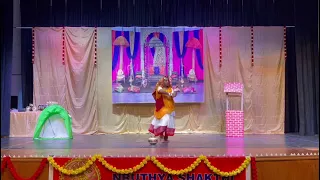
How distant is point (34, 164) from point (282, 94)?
6.10 m

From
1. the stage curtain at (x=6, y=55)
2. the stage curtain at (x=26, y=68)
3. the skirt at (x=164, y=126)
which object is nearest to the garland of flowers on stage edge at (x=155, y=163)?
the skirt at (x=164, y=126)

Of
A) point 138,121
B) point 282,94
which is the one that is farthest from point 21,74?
point 282,94

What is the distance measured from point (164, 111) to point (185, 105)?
2477mm

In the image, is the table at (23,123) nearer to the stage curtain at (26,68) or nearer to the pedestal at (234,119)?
the stage curtain at (26,68)

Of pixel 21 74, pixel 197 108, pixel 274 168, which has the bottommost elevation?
pixel 274 168

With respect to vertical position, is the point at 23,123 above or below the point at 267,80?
below

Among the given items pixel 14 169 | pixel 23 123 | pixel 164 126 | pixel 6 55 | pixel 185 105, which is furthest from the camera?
pixel 185 105

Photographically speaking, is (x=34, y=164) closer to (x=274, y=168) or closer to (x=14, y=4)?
(x=274, y=168)

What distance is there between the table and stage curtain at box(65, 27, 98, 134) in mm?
1021

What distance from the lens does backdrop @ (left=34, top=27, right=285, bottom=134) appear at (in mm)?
8508

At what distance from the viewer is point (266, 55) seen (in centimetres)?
859

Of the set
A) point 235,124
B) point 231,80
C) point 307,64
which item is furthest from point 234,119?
point 307,64

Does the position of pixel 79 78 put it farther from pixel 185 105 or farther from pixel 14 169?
pixel 14 169

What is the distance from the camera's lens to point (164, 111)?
629cm
